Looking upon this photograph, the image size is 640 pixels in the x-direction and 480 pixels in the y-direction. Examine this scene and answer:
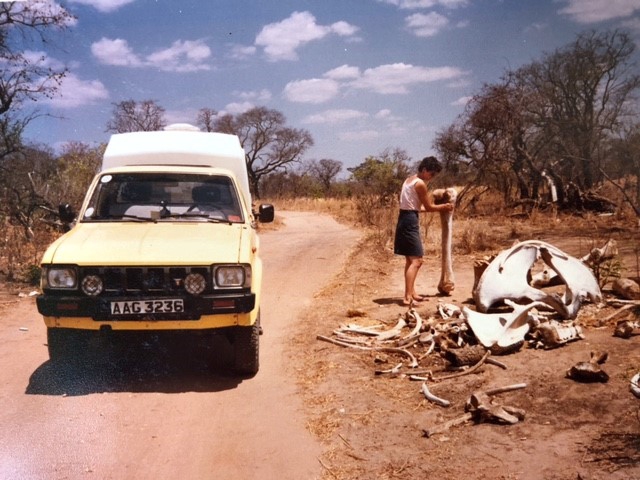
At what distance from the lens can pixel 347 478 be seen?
3348 millimetres

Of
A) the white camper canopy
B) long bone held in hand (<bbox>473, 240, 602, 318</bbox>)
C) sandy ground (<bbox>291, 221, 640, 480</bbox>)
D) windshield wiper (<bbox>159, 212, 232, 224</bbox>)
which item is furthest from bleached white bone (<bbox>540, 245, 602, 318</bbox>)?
the white camper canopy

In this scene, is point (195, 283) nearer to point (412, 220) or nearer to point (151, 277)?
point (151, 277)

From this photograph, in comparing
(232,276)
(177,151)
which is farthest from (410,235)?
(177,151)

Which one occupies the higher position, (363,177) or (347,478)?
(363,177)

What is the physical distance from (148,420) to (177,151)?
4520mm

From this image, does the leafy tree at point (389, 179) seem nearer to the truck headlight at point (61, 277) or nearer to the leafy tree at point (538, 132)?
the leafy tree at point (538, 132)

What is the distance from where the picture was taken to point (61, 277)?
4578mm

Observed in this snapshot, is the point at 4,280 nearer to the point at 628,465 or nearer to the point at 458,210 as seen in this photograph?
the point at 628,465

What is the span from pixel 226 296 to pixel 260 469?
150 cm

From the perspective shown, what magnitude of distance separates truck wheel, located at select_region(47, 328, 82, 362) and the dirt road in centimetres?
16

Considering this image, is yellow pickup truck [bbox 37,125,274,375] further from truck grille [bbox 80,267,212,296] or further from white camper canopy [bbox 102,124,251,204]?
white camper canopy [bbox 102,124,251,204]

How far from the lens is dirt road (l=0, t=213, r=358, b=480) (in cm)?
352

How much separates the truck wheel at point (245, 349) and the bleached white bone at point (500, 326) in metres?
1.93

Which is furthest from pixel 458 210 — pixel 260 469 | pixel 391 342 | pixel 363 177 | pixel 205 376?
pixel 260 469
